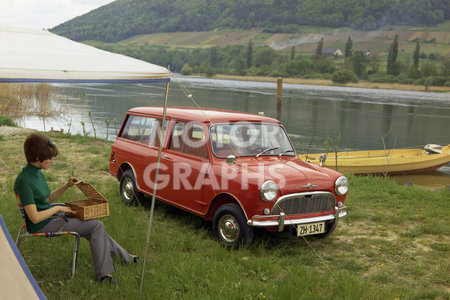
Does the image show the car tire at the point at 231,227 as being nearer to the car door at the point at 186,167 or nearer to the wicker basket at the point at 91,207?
the car door at the point at 186,167

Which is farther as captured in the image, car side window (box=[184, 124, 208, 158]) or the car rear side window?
the car rear side window

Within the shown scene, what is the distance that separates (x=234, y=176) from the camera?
5609mm

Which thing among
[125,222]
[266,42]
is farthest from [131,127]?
[266,42]

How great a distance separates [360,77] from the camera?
336 feet

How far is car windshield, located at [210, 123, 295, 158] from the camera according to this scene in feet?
20.2

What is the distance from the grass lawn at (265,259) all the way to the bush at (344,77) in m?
92.6

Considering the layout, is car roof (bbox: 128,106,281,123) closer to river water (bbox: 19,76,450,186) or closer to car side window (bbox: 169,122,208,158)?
car side window (bbox: 169,122,208,158)

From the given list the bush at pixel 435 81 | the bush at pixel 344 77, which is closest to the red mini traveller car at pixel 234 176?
the bush at pixel 435 81

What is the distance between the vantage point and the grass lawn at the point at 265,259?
14.2 feet

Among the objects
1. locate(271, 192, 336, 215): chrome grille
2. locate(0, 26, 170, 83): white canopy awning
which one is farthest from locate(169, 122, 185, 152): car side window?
locate(0, 26, 170, 83): white canopy awning

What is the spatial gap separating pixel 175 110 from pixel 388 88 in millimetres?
92899

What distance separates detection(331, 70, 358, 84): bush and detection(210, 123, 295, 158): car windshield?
310ft

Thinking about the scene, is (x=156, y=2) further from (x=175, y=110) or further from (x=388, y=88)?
(x=175, y=110)

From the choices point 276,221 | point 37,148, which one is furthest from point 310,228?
point 37,148
